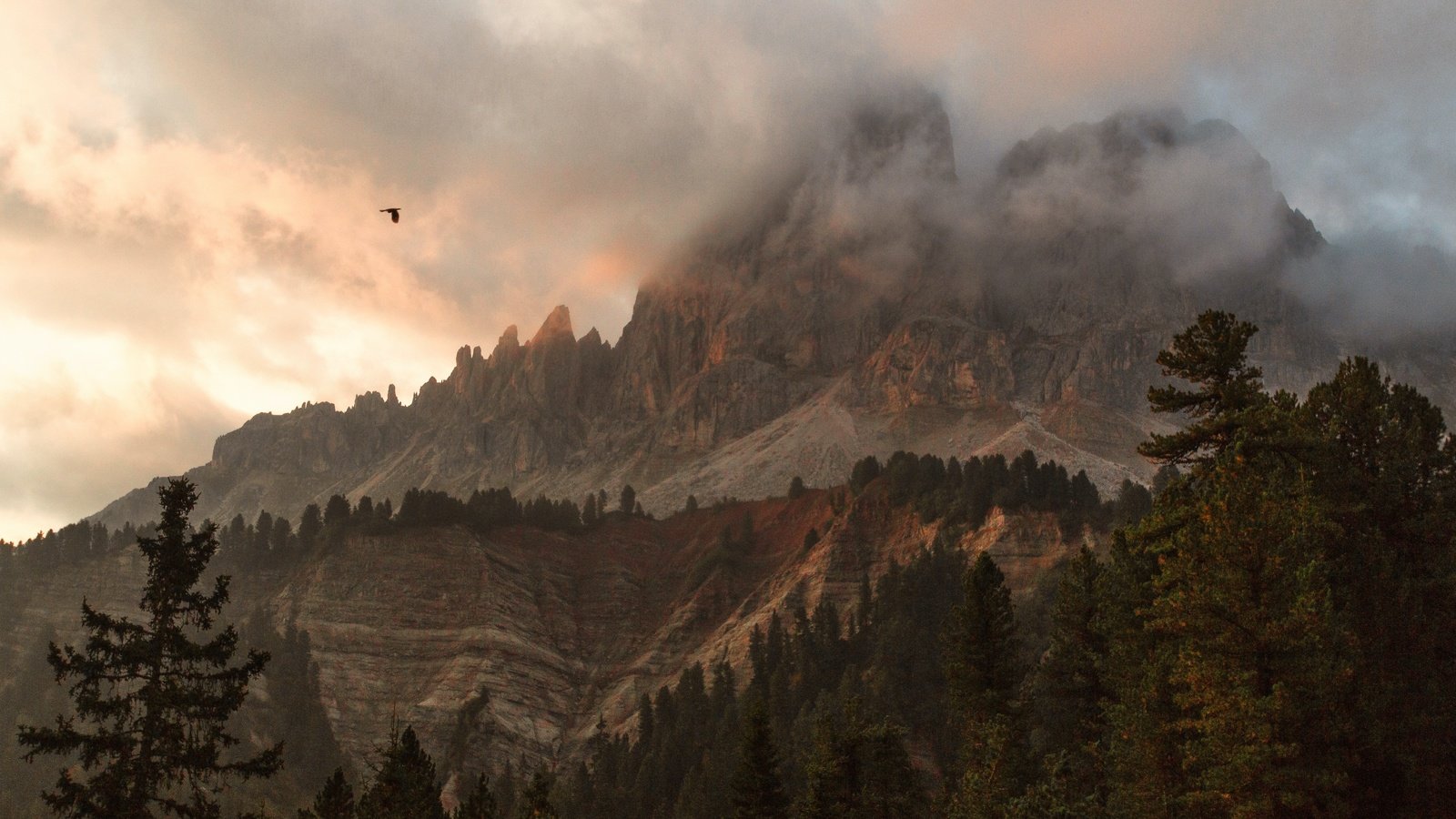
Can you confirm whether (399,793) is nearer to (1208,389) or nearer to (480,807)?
(480,807)

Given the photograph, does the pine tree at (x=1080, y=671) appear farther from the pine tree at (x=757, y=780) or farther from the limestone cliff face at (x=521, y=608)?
the limestone cliff face at (x=521, y=608)

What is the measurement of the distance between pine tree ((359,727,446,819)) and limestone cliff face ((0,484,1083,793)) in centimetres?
9408

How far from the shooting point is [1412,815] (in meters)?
33.8

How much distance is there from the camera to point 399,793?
44125 millimetres

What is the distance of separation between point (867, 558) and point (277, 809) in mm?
73003

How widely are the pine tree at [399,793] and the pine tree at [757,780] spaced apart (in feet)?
38.6

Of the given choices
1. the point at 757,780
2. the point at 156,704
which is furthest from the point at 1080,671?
the point at 156,704

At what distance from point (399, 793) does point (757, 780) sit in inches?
528

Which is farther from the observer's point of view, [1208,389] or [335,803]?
[335,803]

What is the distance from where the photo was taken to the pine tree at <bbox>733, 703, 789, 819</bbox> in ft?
159

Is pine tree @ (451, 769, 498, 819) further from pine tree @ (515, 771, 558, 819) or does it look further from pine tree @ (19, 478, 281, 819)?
pine tree @ (19, 478, 281, 819)

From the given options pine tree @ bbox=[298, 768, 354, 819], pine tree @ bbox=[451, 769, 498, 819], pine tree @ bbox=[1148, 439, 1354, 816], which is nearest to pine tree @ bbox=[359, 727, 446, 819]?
pine tree @ bbox=[298, 768, 354, 819]

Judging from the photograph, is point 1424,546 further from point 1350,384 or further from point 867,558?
point 867,558

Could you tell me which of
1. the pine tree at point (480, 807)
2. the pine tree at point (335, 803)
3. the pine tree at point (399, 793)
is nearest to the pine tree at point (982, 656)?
the pine tree at point (480, 807)
